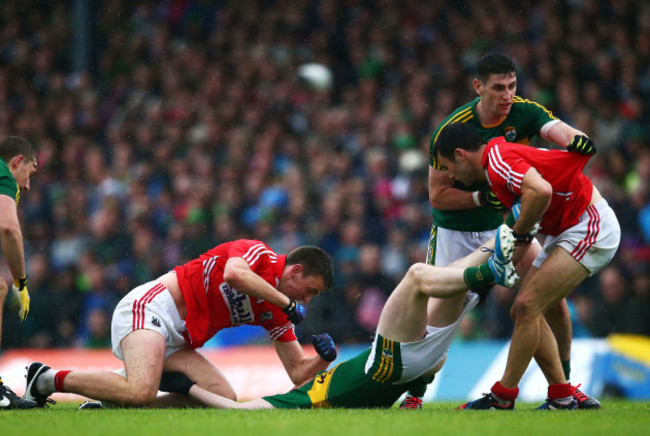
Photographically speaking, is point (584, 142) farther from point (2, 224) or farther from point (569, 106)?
point (569, 106)

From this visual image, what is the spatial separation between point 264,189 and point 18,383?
4.56m

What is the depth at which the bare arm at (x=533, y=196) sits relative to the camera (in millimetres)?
6102

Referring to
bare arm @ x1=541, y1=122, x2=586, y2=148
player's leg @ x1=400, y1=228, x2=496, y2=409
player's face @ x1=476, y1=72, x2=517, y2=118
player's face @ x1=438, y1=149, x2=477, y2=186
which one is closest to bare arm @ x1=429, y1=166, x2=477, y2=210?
player's leg @ x1=400, y1=228, x2=496, y2=409

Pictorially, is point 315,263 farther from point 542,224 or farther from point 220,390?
point 542,224

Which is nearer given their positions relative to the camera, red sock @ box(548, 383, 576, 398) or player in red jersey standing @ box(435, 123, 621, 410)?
player in red jersey standing @ box(435, 123, 621, 410)

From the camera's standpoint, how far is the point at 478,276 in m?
6.00

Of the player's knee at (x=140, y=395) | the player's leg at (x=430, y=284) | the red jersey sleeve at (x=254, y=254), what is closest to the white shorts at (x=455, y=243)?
the player's leg at (x=430, y=284)

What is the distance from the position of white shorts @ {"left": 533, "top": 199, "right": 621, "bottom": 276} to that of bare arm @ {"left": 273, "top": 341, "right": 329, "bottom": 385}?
1858mm

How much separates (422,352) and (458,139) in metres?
1.50

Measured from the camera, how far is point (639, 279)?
10727 mm

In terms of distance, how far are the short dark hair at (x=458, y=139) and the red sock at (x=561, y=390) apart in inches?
70.7

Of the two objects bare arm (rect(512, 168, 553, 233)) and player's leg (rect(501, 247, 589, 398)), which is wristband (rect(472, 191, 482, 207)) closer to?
player's leg (rect(501, 247, 589, 398))

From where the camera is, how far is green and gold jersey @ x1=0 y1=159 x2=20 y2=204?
22.9 feet

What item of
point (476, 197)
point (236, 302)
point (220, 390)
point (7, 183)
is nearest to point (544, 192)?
point (476, 197)
